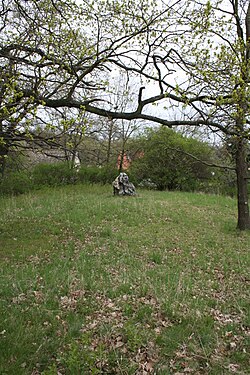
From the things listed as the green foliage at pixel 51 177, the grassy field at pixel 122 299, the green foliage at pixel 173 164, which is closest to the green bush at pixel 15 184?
the green foliage at pixel 51 177

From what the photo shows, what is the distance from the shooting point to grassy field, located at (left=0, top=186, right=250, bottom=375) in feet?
10.3

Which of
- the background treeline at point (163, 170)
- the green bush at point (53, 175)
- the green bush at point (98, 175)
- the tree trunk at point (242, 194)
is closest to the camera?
the tree trunk at point (242, 194)

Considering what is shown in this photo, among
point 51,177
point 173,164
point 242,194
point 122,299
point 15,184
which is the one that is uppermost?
point 173,164

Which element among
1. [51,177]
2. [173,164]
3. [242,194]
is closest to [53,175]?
[51,177]

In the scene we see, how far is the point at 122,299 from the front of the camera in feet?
14.5

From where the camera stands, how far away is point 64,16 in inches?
266

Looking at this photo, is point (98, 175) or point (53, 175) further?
point (98, 175)

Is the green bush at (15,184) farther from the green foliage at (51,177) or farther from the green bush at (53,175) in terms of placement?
the green bush at (53,175)

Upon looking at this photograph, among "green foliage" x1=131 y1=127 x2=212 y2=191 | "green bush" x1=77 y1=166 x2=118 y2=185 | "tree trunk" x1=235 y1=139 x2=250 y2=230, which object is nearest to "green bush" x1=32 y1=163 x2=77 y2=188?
"green bush" x1=77 y1=166 x2=118 y2=185

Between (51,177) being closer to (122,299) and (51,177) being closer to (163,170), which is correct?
(163,170)

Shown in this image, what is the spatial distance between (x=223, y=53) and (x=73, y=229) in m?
5.47

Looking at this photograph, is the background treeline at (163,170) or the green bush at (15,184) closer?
the green bush at (15,184)

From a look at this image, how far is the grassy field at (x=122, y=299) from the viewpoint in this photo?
3.15 meters

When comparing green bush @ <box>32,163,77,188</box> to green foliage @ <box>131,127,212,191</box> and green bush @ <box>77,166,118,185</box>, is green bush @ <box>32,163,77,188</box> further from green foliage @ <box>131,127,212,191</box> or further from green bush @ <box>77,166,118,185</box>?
green foliage @ <box>131,127,212,191</box>
